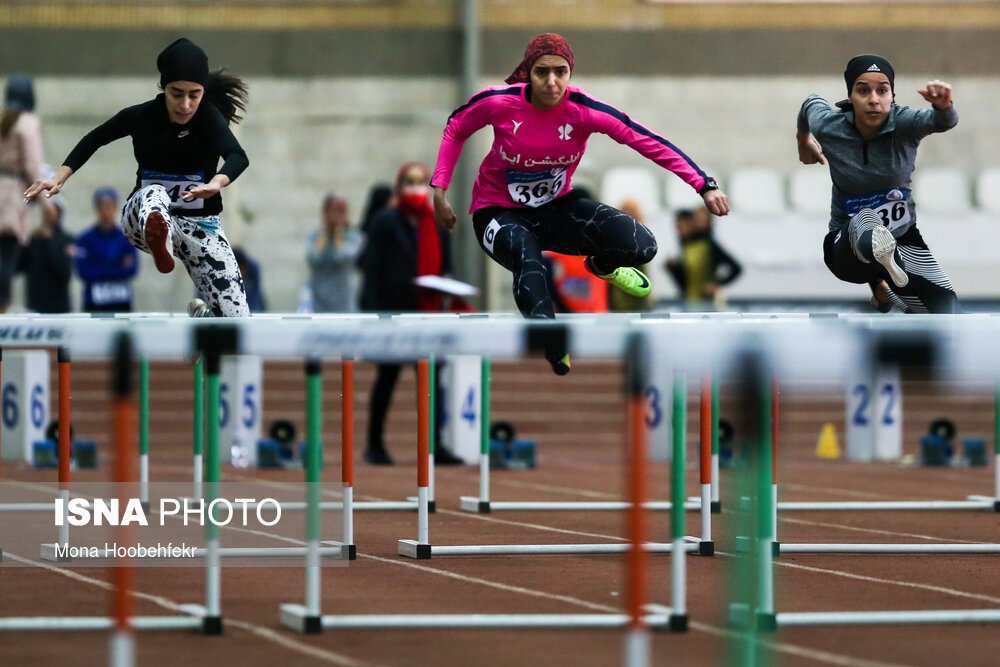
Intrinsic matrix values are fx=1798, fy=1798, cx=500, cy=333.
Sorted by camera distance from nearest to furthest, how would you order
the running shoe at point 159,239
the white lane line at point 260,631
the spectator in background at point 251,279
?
1. the white lane line at point 260,631
2. the running shoe at point 159,239
3. the spectator in background at point 251,279

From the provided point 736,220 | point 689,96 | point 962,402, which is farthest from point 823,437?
point 689,96

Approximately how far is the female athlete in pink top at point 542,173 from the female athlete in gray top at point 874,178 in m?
0.70

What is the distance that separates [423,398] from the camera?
303 inches

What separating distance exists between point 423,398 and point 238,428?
595 cm

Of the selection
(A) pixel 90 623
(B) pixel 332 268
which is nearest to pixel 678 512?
(A) pixel 90 623

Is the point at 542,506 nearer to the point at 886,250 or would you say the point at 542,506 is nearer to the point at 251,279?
the point at 886,250

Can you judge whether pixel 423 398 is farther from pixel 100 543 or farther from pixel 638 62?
pixel 638 62

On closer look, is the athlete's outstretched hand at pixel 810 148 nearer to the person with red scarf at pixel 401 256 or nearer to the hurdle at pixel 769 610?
the hurdle at pixel 769 610

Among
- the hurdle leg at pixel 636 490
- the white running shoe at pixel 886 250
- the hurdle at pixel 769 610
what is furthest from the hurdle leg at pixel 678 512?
the white running shoe at pixel 886 250

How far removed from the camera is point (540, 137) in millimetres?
7270

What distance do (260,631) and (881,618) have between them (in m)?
2.09

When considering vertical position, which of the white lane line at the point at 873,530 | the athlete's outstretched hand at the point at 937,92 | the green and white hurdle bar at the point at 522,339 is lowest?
the white lane line at the point at 873,530

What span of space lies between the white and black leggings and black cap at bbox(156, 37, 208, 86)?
2.70 m

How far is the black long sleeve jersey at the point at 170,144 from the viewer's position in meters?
7.19
